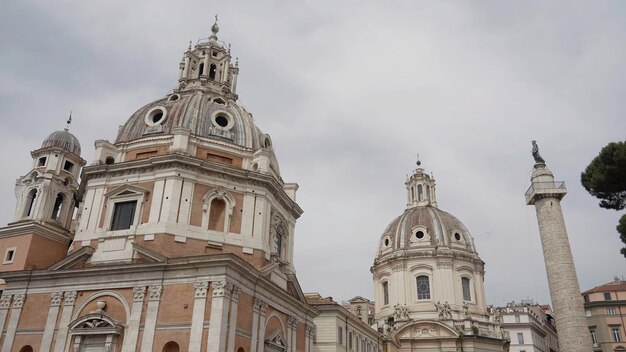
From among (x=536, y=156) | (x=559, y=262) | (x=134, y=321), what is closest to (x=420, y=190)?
(x=536, y=156)

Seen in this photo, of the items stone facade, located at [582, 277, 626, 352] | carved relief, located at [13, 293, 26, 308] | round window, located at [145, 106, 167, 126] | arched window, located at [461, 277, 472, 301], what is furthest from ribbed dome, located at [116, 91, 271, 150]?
stone facade, located at [582, 277, 626, 352]

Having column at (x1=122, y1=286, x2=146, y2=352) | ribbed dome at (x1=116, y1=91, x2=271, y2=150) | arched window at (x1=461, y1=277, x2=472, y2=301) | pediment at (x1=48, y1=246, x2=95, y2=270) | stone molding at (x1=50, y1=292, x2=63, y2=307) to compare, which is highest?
ribbed dome at (x1=116, y1=91, x2=271, y2=150)

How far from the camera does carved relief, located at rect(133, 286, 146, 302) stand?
901 inches

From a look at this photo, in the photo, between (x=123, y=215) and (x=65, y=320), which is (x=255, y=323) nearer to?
(x=65, y=320)

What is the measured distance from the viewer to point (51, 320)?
2369cm

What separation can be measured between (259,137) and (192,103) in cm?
430

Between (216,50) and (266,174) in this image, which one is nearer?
(266,174)

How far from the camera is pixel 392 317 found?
176 ft

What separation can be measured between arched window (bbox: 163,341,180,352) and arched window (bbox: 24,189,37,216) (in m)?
14.0

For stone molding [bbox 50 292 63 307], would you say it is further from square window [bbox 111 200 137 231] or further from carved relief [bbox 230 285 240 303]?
carved relief [bbox 230 285 240 303]

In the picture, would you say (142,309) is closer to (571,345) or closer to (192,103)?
(192,103)

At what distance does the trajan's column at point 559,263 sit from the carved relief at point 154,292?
21.0 m

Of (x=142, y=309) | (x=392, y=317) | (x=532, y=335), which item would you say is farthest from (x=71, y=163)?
(x=532, y=335)

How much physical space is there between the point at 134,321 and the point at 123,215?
6135 mm
